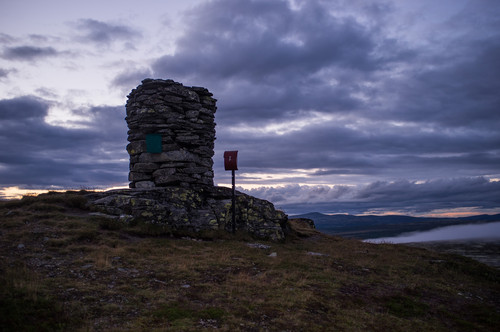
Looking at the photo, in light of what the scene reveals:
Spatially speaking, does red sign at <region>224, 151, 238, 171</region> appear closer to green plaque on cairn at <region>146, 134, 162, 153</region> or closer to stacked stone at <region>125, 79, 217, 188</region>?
stacked stone at <region>125, 79, 217, 188</region>

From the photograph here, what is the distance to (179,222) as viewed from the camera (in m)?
18.7

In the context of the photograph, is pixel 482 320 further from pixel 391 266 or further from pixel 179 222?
pixel 179 222

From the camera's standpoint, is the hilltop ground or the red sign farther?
the red sign

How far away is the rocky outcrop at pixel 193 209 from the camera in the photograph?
60.8 feet

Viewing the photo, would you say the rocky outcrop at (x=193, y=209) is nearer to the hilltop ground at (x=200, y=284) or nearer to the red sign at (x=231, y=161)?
the hilltop ground at (x=200, y=284)

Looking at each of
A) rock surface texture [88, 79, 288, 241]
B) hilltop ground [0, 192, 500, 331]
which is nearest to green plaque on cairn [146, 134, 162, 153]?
rock surface texture [88, 79, 288, 241]

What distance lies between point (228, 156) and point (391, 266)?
11.9 meters

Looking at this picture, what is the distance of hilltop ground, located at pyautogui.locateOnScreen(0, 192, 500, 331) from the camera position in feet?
25.7

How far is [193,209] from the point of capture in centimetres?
2041

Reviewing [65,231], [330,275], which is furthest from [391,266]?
[65,231]

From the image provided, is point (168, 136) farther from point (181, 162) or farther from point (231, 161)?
point (231, 161)

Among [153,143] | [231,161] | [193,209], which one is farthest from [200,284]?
[153,143]

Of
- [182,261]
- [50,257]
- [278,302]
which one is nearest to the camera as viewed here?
[278,302]

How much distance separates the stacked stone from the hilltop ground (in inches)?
190
